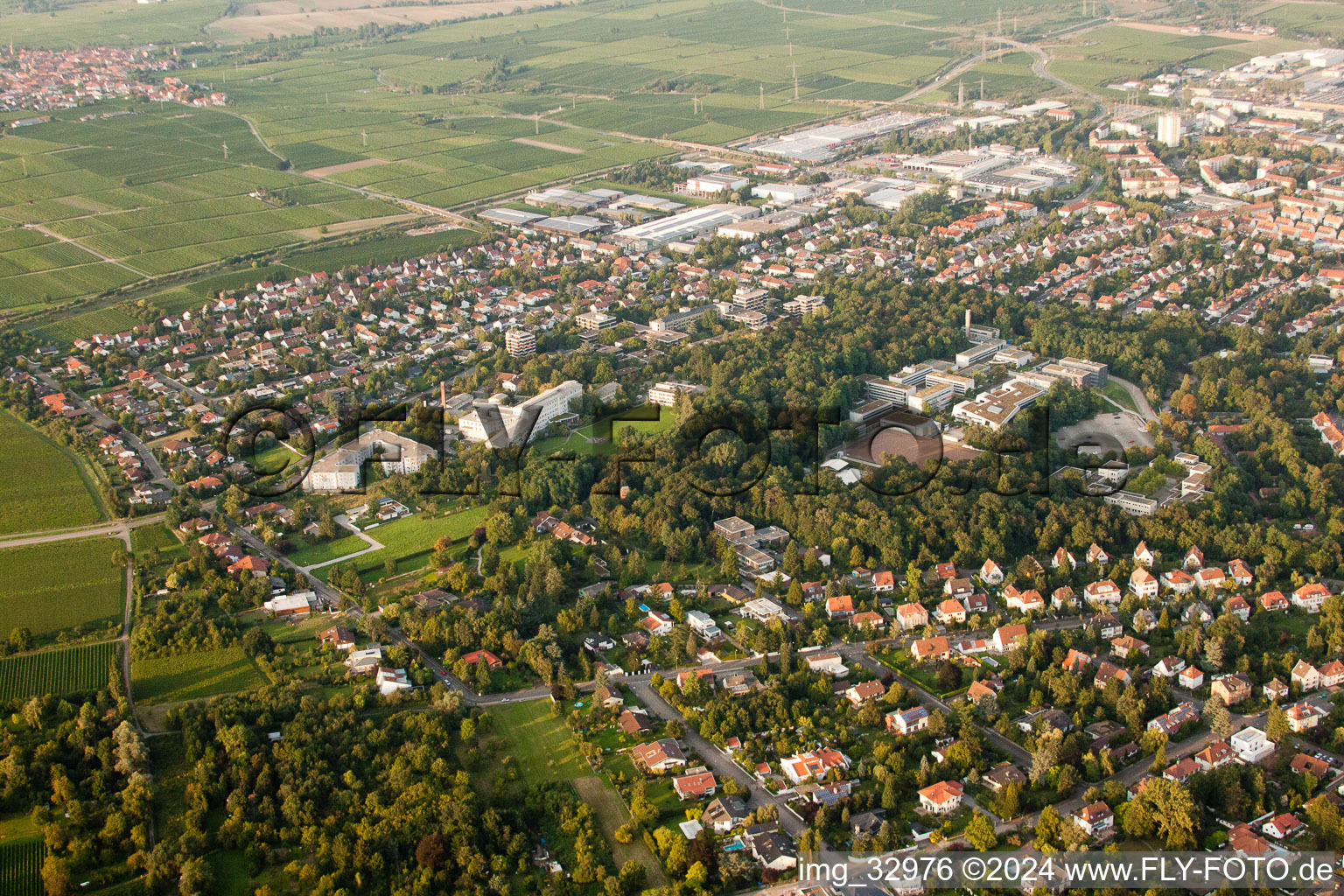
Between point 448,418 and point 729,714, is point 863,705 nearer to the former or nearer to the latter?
point 729,714

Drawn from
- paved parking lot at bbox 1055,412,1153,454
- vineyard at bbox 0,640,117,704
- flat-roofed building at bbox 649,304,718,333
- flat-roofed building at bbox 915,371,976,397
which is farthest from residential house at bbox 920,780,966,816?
flat-roofed building at bbox 649,304,718,333

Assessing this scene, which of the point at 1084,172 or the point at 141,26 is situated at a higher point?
the point at 141,26

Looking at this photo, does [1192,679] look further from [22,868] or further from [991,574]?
[22,868]

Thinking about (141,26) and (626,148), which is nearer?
(626,148)

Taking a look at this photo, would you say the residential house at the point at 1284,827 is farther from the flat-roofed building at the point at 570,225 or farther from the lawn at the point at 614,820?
the flat-roofed building at the point at 570,225

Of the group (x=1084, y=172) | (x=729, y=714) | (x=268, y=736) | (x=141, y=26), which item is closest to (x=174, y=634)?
(x=268, y=736)

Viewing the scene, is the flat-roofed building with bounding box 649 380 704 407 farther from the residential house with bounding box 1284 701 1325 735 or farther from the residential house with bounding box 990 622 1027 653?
the residential house with bounding box 1284 701 1325 735

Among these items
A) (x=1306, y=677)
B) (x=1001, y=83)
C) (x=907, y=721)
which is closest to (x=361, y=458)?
(x=907, y=721)
